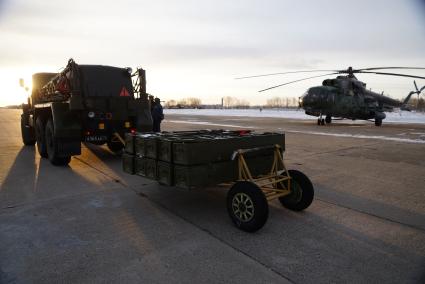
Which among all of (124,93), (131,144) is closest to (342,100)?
(124,93)

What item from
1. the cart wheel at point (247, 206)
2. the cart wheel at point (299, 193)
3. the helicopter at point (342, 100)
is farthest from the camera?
the helicopter at point (342, 100)

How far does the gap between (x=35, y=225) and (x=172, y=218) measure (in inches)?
67.6

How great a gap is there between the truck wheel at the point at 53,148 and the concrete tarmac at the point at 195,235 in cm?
117

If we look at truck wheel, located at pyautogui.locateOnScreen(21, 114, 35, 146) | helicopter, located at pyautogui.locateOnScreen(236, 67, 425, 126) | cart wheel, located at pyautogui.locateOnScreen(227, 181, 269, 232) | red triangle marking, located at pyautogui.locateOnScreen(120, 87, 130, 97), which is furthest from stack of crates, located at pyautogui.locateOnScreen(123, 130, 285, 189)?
helicopter, located at pyautogui.locateOnScreen(236, 67, 425, 126)

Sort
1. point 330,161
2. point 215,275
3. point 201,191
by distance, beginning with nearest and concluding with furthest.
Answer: point 215,275 → point 201,191 → point 330,161

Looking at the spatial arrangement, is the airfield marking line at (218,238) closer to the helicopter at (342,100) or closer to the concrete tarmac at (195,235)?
the concrete tarmac at (195,235)

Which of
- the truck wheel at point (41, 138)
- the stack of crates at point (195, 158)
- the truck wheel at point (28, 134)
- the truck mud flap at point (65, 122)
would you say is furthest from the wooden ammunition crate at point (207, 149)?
the truck wheel at point (28, 134)

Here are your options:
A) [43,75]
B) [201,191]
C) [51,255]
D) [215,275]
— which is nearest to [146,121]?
[201,191]

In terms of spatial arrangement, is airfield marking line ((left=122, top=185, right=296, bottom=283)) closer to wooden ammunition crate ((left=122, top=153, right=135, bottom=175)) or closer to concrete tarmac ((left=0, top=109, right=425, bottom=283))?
concrete tarmac ((left=0, top=109, right=425, bottom=283))

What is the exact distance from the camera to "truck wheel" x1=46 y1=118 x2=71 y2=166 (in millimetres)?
8078

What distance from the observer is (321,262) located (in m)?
3.28

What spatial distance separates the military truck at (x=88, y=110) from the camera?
8.07m

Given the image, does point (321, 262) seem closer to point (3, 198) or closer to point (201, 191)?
point (201, 191)

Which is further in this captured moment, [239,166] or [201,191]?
[201,191]
